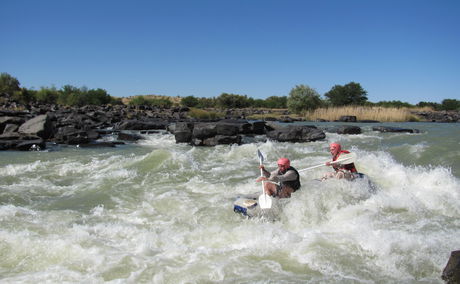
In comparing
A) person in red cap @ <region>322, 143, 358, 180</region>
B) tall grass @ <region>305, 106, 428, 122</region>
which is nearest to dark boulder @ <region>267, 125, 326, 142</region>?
person in red cap @ <region>322, 143, 358, 180</region>

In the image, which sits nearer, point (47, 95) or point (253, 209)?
point (253, 209)

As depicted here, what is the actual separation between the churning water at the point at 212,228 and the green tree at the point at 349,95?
41316 millimetres

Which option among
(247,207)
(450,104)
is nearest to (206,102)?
(450,104)

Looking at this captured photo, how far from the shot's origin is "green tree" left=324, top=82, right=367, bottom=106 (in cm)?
5116

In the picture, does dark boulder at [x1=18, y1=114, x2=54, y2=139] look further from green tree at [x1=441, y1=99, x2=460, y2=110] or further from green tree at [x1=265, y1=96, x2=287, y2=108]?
green tree at [x1=441, y1=99, x2=460, y2=110]

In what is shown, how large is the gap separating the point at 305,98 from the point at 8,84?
36326 millimetres

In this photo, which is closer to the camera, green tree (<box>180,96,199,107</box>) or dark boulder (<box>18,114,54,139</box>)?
dark boulder (<box>18,114,54,139</box>)

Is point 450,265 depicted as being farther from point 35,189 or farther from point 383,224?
point 35,189

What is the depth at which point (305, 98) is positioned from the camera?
42156mm

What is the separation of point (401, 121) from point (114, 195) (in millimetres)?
32347

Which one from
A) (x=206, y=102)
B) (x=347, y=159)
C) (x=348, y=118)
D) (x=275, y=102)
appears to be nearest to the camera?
(x=347, y=159)

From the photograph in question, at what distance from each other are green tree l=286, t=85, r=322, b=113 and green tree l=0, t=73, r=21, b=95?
34.2 metres

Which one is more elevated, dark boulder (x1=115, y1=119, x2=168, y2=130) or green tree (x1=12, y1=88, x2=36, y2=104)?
green tree (x1=12, y1=88, x2=36, y2=104)

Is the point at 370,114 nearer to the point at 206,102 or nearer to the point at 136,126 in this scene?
the point at 136,126
